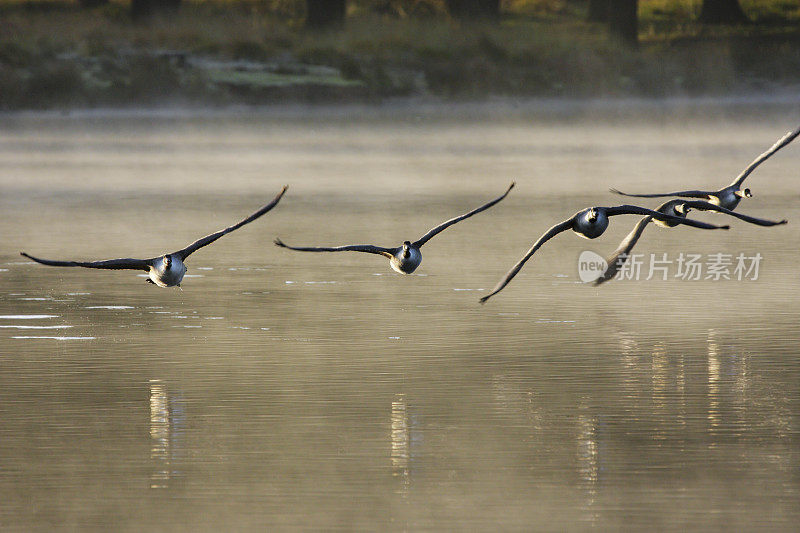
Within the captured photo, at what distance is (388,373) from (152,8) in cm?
5707

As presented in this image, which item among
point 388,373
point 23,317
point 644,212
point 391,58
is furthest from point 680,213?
point 391,58

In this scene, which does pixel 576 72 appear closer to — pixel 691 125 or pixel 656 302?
pixel 691 125

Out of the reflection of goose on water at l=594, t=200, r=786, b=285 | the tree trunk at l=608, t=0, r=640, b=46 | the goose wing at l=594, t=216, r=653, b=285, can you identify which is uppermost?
the tree trunk at l=608, t=0, r=640, b=46

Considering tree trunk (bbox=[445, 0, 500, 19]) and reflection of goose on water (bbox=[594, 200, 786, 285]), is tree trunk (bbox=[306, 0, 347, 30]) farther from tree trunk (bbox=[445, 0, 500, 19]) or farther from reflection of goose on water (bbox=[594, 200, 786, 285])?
reflection of goose on water (bbox=[594, 200, 786, 285])

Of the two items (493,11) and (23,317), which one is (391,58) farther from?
(23,317)

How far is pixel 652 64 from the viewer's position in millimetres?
75125

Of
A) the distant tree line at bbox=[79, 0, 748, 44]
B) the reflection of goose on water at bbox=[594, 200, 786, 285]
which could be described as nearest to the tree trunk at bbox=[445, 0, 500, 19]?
the distant tree line at bbox=[79, 0, 748, 44]

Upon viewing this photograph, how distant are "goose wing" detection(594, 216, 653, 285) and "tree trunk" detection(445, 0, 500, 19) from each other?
51.2 meters

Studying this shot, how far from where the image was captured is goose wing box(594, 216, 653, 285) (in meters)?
20.1

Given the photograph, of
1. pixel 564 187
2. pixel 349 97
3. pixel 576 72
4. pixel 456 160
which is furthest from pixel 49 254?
pixel 576 72

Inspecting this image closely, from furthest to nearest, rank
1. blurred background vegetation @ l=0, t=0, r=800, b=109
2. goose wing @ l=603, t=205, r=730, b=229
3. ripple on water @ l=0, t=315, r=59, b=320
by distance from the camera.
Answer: blurred background vegetation @ l=0, t=0, r=800, b=109, ripple on water @ l=0, t=315, r=59, b=320, goose wing @ l=603, t=205, r=730, b=229

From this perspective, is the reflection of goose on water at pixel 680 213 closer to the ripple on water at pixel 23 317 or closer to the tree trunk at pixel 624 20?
the ripple on water at pixel 23 317

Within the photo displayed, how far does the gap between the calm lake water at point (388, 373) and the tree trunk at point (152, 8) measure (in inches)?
1445

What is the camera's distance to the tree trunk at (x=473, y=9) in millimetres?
74625
